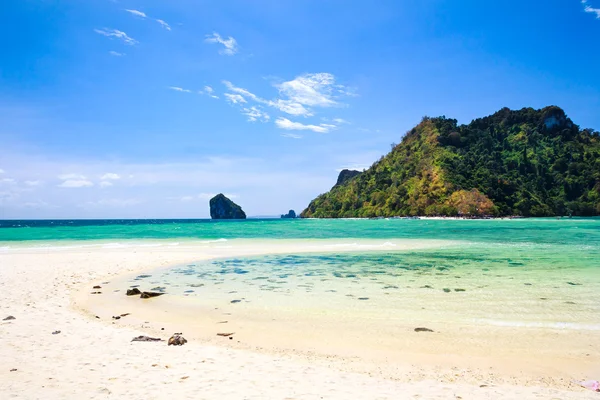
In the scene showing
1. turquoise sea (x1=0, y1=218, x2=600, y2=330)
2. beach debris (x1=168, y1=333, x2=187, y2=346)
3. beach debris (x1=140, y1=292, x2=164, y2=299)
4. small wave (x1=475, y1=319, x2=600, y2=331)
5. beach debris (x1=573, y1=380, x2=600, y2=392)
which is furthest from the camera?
beach debris (x1=140, y1=292, x2=164, y2=299)

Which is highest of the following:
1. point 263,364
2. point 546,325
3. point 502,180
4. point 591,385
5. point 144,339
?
point 502,180

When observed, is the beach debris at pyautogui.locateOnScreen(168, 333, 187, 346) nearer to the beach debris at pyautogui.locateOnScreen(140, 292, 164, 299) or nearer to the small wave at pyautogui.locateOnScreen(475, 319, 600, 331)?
the beach debris at pyautogui.locateOnScreen(140, 292, 164, 299)

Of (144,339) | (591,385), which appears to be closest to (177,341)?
(144,339)

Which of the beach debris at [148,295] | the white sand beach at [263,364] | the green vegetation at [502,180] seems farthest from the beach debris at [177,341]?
the green vegetation at [502,180]

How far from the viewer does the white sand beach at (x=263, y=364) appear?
6539mm

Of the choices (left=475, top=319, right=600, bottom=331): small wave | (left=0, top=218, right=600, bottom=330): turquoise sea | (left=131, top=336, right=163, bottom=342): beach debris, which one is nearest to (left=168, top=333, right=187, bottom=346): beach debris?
(left=131, top=336, right=163, bottom=342): beach debris

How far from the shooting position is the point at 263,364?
8.03 metres

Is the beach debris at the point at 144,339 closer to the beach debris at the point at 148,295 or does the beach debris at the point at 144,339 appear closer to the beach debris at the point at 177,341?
the beach debris at the point at 177,341

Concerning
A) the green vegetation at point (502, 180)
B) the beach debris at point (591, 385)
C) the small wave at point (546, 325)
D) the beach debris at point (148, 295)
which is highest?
the green vegetation at point (502, 180)

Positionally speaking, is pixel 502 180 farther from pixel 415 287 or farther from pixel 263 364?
pixel 263 364

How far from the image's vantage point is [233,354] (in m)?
8.69

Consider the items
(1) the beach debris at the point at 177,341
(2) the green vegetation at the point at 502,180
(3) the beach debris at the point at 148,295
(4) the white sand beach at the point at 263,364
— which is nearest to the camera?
(4) the white sand beach at the point at 263,364

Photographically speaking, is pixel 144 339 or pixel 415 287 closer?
pixel 144 339

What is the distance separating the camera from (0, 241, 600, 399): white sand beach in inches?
257
